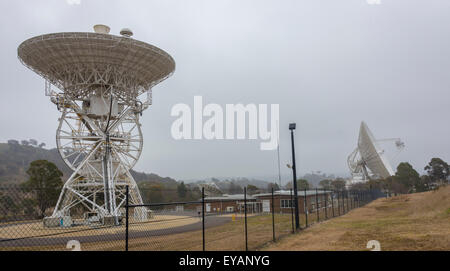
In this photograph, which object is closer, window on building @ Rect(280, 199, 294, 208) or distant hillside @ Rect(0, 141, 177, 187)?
window on building @ Rect(280, 199, 294, 208)

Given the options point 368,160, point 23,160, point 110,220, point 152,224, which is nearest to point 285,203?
point 152,224

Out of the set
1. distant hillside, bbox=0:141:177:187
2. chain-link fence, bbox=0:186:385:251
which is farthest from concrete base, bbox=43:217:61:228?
distant hillside, bbox=0:141:177:187

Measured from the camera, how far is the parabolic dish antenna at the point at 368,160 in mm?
62312

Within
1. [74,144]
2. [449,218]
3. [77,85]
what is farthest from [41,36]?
[449,218]

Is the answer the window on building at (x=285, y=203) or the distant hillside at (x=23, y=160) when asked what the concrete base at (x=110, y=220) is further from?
the distant hillside at (x=23, y=160)

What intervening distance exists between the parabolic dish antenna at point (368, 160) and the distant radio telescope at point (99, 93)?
45880mm

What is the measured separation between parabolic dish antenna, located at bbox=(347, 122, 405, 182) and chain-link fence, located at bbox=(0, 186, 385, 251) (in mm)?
11711

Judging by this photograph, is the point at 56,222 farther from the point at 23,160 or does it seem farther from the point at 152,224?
the point at 23,160

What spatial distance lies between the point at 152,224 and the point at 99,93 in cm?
1376

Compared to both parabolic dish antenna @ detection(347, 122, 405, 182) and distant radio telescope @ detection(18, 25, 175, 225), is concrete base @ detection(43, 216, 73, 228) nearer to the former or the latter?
distant radio telescope @ detection(18, 25, 175, 225)

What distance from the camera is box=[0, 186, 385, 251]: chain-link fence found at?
27.2ft

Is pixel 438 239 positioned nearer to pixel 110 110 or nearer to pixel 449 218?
pixel 449 218

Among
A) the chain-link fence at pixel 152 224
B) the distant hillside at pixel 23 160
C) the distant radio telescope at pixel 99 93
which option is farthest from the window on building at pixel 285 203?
the distant hillside at pixel 23 160
